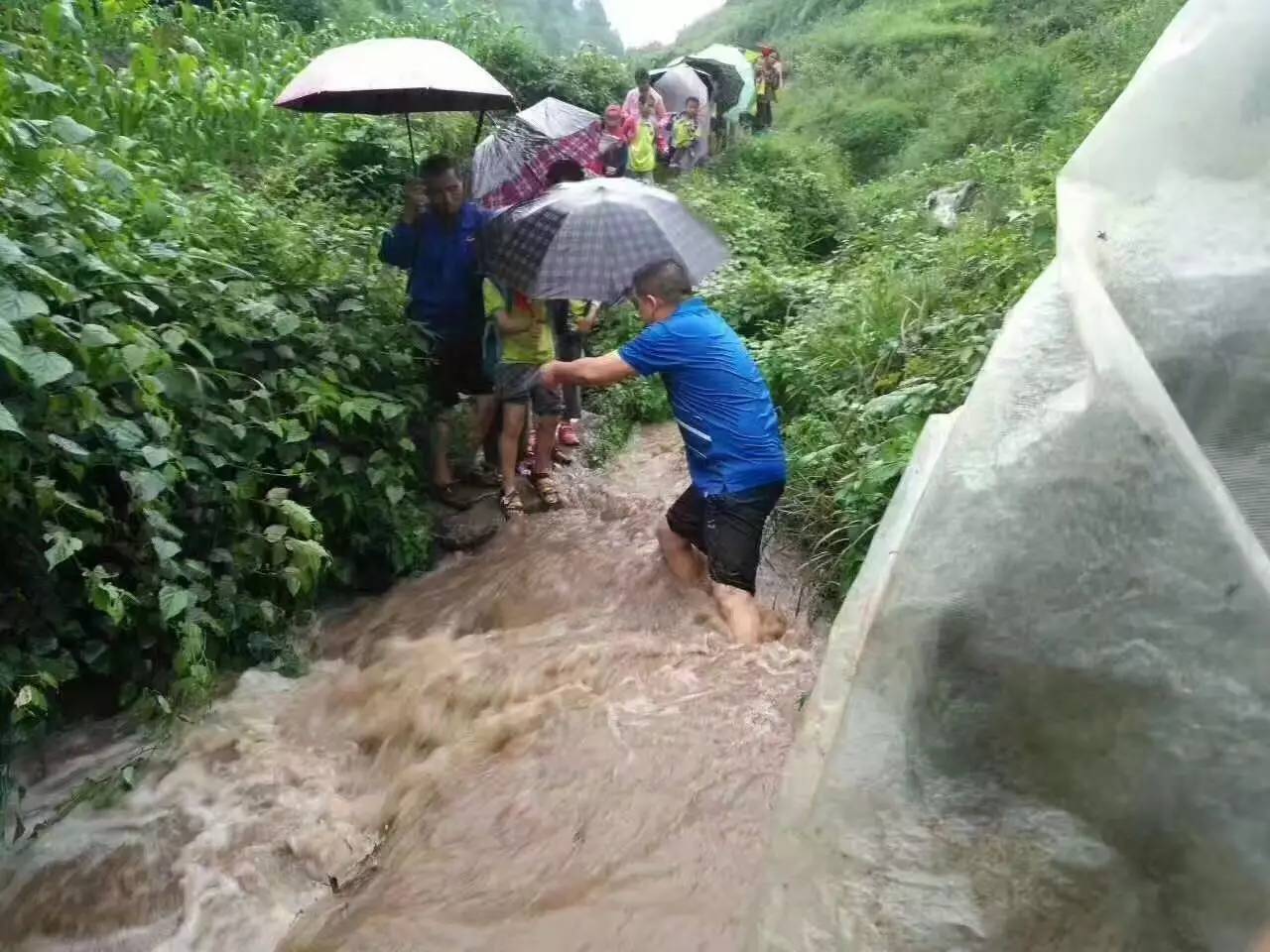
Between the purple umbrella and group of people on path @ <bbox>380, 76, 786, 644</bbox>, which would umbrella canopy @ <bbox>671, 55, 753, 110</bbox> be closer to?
group of people on path @ <bbox>380, 76, 786, 644</bbox>

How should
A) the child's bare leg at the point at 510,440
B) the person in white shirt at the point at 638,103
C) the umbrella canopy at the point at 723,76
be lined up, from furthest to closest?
the umbrella canopy at the point at 723,76
the person in white shirt at the point at 638,103
the child's bare leg at the point at 510,440

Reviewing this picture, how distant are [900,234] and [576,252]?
4.56m

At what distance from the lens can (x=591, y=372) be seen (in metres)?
3.95

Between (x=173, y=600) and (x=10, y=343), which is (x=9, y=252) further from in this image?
(x=173, y=600)

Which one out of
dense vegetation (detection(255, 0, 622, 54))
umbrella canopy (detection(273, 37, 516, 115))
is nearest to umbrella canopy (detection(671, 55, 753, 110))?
dense vegetation (detection(255, 0, 622, 54))

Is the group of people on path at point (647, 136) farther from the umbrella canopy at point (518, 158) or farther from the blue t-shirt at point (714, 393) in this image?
the blue t-shirt at point (714, 393)

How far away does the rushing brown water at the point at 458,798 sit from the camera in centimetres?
269

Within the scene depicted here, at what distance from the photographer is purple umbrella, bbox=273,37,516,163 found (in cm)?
447

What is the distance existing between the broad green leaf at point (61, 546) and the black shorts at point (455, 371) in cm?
228

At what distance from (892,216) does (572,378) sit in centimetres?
576

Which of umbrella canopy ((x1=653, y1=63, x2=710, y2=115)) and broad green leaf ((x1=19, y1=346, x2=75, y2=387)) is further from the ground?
umbrella canopy ((x1=653, y1=63, x2=710, y2=115))

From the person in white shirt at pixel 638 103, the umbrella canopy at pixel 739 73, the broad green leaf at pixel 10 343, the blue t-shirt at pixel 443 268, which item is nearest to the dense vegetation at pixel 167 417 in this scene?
the broad green leaf at pixel 10 343

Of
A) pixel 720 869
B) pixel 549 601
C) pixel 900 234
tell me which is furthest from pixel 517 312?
pixel 900 234

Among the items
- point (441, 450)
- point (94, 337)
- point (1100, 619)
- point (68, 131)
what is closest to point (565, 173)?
point (441, 450)
